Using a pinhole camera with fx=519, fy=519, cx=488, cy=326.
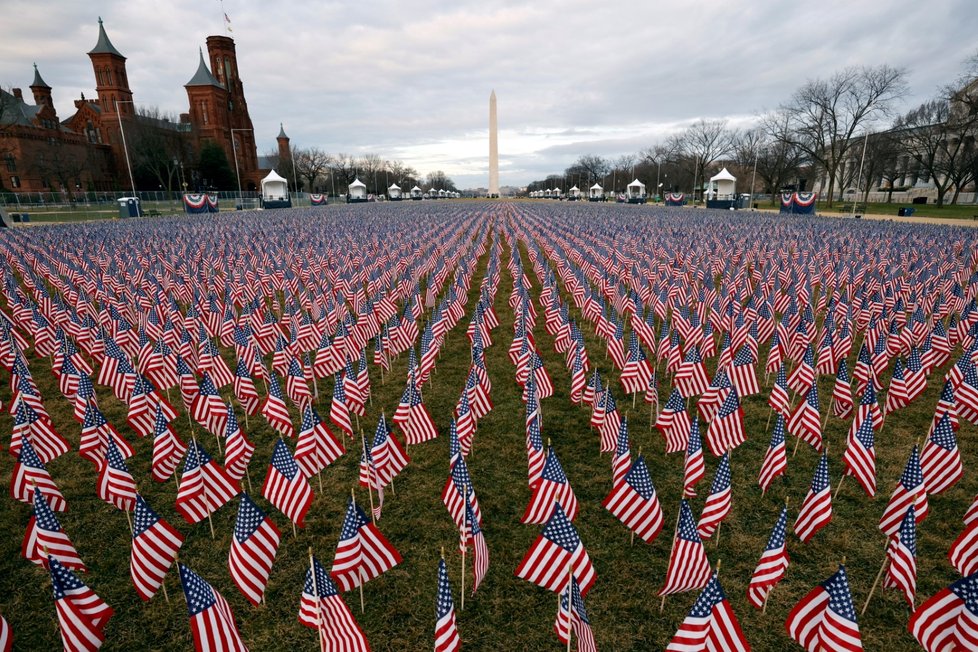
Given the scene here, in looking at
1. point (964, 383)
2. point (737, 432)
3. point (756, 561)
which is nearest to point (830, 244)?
point (964, 383)

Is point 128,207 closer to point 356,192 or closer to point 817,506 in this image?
point 356,192

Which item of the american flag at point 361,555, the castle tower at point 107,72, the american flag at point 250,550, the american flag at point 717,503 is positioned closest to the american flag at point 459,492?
the american flag at point 361,555

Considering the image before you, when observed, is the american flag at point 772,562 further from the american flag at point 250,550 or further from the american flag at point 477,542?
the american flag at point 250,550

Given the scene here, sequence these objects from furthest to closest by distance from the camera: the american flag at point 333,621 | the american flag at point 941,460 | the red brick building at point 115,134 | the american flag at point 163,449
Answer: the red brick building at point 115,134, the american flag at point 163,449, the american flag at point 941,460, the american flag at point 333,621

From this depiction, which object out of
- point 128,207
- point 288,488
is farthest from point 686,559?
point 128,207

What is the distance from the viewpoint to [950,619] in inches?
146

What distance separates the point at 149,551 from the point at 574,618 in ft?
12.6

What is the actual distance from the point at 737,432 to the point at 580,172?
191 m

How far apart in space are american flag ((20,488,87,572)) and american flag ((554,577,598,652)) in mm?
4402

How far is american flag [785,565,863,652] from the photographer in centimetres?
334

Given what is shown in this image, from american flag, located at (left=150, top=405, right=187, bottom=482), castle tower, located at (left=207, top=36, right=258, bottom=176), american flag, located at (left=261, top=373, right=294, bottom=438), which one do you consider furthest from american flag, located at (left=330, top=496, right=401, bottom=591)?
castle tower, located at (left=207, top=36, right=258, bottom=176)

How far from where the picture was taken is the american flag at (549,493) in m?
5.26

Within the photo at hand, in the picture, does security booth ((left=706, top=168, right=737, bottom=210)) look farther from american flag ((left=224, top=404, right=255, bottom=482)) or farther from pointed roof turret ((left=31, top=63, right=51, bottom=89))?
pointed roof turret ((left=31, top=63, right=51, bottom=89))

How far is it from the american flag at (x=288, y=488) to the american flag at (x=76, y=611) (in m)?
1.78
